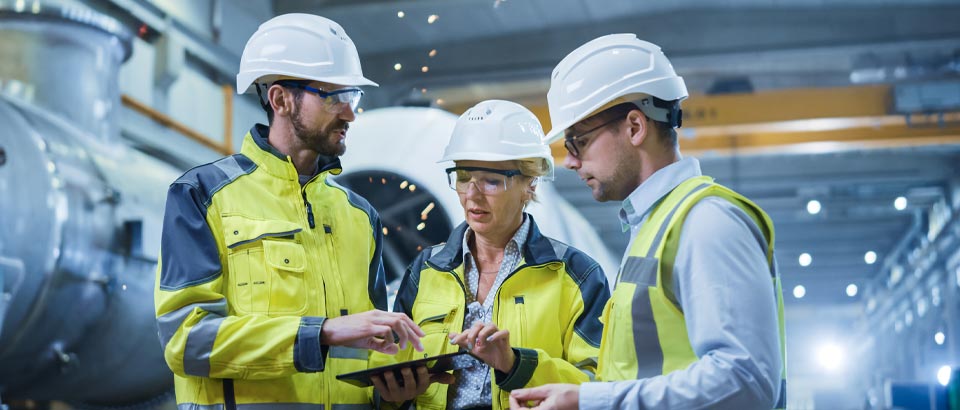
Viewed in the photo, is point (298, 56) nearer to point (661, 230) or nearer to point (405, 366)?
point (405, 366)

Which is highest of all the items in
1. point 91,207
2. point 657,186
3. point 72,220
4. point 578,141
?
point 91,207

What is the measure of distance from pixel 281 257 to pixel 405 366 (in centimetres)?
48

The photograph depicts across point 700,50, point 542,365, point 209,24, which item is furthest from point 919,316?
point 542,365

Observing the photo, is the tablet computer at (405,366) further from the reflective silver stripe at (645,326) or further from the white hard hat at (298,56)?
the white hard hat at (298,56)

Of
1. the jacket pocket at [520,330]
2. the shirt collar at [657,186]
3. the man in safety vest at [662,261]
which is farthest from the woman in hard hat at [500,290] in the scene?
the shirt collar at [657,186]

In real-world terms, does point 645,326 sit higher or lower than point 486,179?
lower

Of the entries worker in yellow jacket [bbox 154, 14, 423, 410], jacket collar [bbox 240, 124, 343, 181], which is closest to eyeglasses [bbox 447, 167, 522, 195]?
worker in yellow jacket [bbox 154, 14, 423, 410]

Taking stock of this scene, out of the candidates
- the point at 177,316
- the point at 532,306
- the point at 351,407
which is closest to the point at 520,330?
the point at 532,306

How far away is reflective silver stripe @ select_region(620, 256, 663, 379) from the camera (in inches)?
89.1

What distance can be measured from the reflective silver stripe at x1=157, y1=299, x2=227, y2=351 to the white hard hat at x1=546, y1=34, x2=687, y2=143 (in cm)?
106

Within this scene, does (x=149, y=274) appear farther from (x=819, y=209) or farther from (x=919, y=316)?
(x=919, y=316)

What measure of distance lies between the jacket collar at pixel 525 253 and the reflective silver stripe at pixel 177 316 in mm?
795

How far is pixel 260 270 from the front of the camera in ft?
9.58

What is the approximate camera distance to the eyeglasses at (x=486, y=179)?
138 inches
